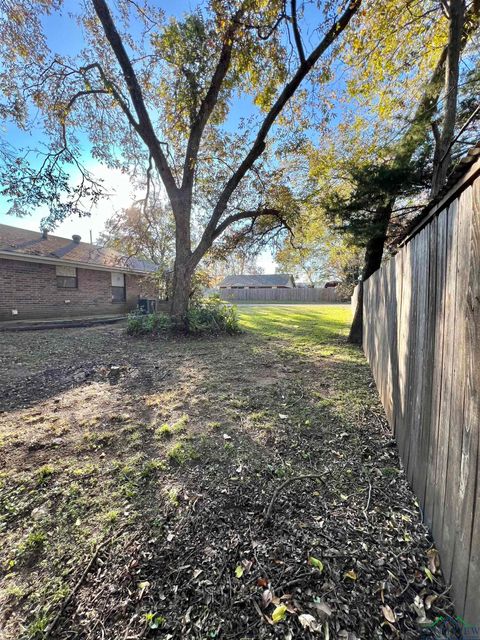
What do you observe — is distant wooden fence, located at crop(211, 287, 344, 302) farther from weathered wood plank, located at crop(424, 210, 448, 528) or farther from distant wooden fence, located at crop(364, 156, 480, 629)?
weathered wood plank, located at crop(424, 210, 448, 528)

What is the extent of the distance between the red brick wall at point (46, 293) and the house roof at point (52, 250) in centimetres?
44

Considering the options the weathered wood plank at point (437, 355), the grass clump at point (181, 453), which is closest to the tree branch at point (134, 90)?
the grass clump at point (181, 453)

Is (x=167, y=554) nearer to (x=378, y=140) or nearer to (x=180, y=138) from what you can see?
(x=378, y=140)

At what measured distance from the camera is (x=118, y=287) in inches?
597

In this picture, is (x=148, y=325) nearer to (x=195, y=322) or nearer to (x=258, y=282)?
(x=195, y=322)

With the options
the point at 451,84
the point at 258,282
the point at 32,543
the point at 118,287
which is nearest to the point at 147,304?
the point at 118,287

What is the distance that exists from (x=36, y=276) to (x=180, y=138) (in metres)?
7.79

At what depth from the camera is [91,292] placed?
13.5 meters

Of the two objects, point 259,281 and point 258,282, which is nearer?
point 258,282

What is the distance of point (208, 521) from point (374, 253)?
7.16 metres

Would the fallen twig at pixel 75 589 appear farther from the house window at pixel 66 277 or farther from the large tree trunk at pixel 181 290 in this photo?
the house window at pixel 66 277

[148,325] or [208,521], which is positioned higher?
[148,325]
